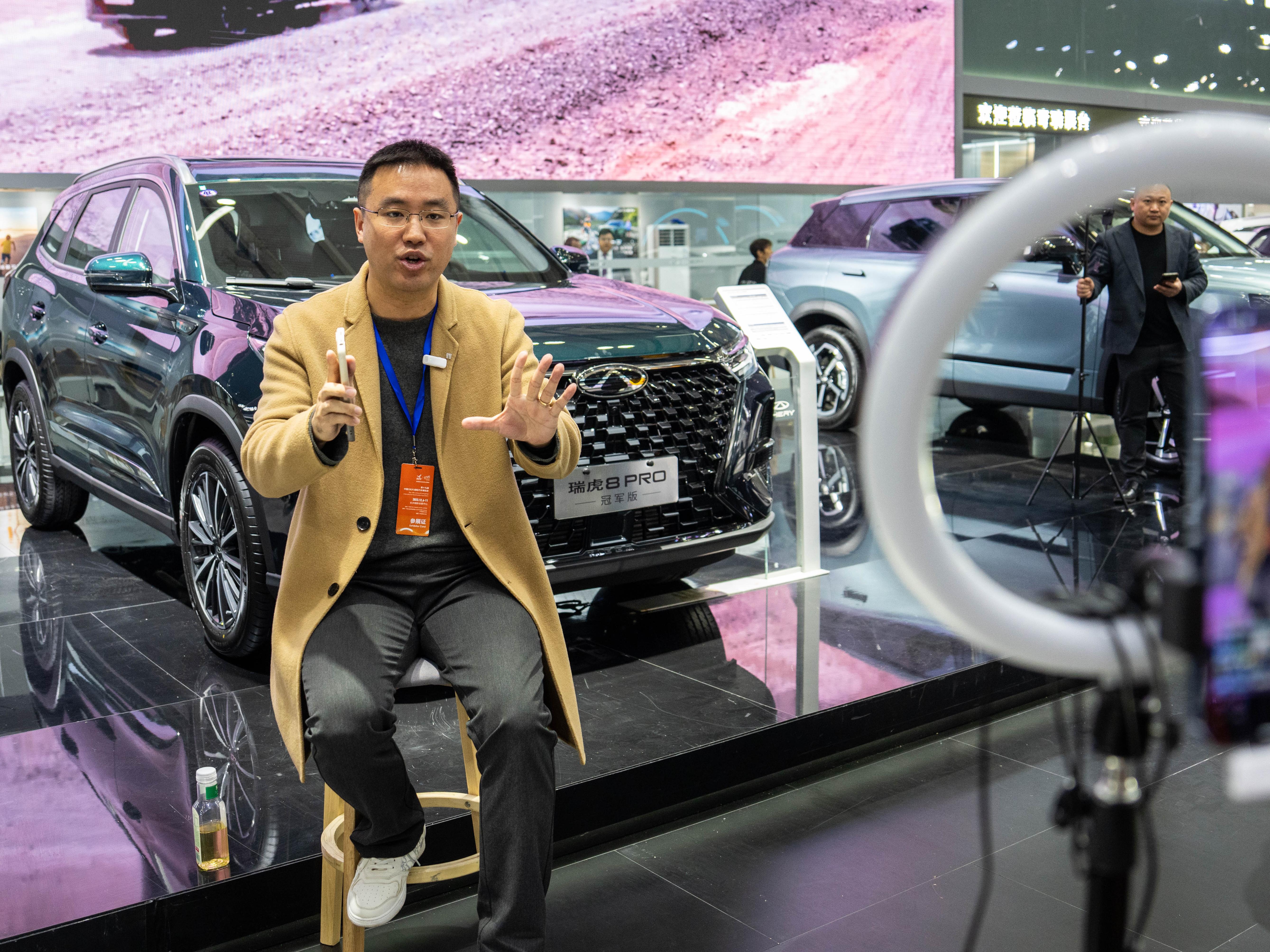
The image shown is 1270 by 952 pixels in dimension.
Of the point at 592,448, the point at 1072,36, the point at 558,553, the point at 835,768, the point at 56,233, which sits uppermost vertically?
the point at 1072,36

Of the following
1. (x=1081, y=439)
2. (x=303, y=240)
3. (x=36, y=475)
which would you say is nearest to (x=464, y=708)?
(x=303, y=240)

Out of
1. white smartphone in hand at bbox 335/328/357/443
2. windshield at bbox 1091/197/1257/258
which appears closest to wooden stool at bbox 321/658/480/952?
white smartphone in hand at bbox 335/328/357/443

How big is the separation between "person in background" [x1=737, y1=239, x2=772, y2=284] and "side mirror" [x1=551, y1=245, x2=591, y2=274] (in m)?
4.76

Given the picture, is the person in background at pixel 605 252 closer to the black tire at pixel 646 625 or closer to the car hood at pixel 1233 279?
the car hood at pixel 1233 279

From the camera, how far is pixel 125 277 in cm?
404

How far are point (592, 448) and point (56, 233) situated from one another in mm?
3261

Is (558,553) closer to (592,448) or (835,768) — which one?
(592,448)

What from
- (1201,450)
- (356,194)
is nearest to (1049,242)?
(356,194)

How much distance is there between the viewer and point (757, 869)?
2947 mm

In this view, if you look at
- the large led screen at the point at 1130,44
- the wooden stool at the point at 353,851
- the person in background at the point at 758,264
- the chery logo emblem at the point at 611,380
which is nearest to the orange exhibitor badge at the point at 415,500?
the wooden stool at the point at 353,851

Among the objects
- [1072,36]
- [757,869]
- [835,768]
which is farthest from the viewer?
[1072,36]

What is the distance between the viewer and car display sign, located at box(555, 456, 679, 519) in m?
3.69

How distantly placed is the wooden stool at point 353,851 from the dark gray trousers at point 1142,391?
468 cm

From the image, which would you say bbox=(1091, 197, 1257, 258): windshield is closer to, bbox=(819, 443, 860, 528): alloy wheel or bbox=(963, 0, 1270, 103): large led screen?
bbox=(819, 443, 860, 528): alloy wheel
